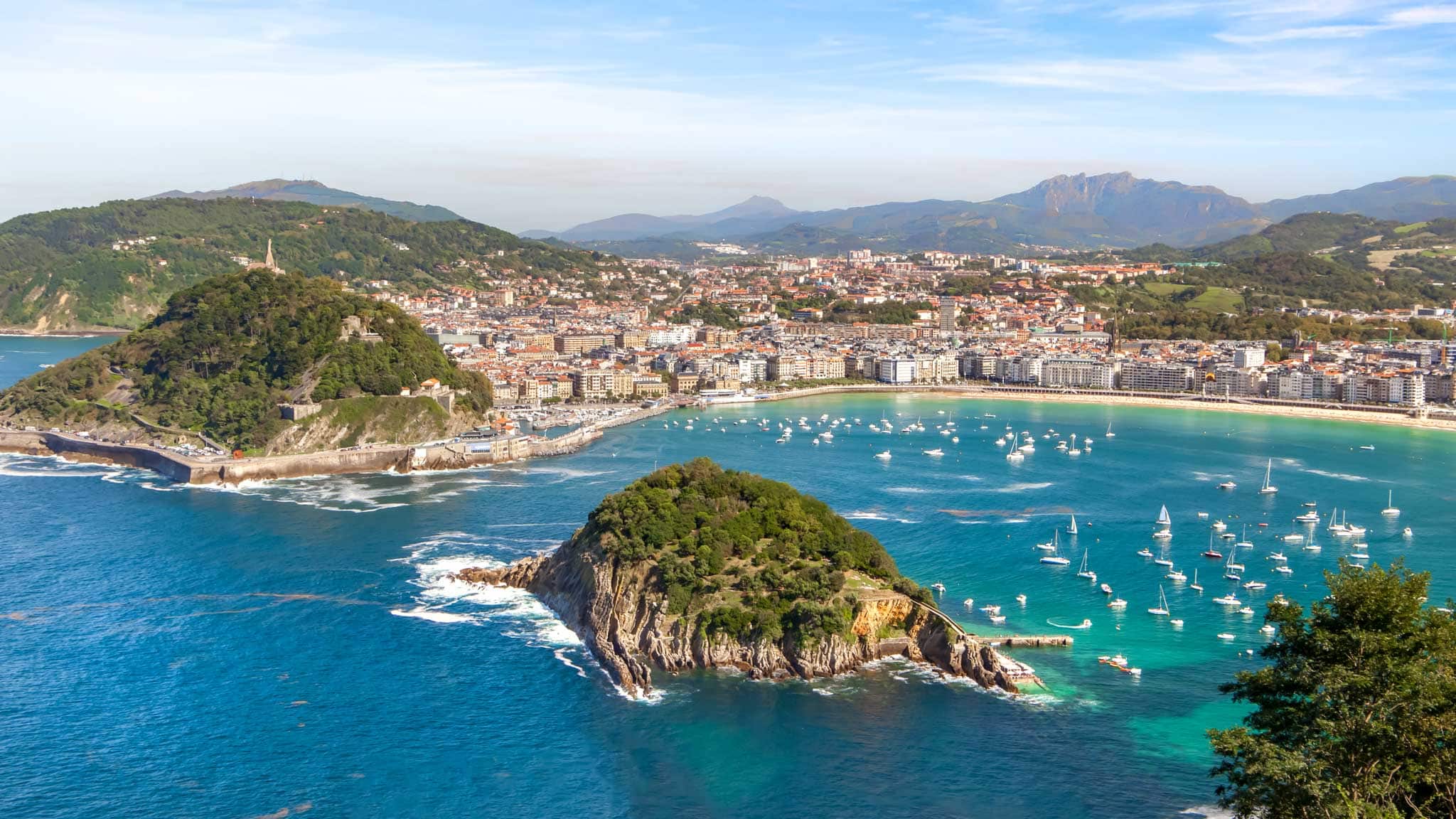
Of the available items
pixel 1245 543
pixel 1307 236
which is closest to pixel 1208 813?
pixel 1245 543

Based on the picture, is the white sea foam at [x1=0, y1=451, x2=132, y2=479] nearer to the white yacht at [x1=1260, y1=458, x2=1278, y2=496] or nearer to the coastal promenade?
the coastal promenade

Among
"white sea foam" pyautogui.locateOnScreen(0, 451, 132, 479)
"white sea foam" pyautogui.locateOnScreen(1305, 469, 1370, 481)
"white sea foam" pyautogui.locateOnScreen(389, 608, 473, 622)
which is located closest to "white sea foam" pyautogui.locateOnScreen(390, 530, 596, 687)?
"white sea foam" pyautogui.locateOnScreen(389, 608, 473, 622)

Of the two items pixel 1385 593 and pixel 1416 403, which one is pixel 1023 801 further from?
pixel 1416 403

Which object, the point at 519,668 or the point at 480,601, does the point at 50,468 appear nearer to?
the point at 480,601

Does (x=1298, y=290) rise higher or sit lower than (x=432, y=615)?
higher

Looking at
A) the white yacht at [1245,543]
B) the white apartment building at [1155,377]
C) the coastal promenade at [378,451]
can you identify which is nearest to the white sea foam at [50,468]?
the coastal promenade at [378,451]
